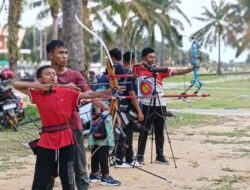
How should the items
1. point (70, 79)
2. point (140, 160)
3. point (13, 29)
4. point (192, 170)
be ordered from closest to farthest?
point (70, 79), point (192, 170), point (140, 160), point (13, 29)

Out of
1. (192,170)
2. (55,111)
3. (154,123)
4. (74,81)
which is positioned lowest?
(192,170)

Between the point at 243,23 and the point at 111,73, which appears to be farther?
the point at 243,23

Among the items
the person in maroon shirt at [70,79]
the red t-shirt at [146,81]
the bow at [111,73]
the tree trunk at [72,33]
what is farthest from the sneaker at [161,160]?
the tree trunk at [72,33]

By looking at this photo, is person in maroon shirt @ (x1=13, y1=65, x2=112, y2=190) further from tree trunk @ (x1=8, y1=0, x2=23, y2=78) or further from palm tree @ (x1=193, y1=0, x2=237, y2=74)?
palm tree @ (x1=193, y1=0, x2=237, y2=74)

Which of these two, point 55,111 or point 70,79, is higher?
point 70,79

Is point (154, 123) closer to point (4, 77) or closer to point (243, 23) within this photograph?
point (4, 77)

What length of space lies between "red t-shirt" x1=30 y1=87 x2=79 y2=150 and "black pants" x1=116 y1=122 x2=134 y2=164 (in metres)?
2.78

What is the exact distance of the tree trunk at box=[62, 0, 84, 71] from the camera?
13312 millimetres

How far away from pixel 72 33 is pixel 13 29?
12.8 meters

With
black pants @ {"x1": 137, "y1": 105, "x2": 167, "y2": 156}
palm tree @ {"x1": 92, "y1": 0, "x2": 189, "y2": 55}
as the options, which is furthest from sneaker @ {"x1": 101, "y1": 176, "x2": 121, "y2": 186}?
palm tree @ {"x1": 92, "y1": 0, "x2": 189, "y2": 55}

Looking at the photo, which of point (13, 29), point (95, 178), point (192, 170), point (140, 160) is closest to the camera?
point (95, 178)

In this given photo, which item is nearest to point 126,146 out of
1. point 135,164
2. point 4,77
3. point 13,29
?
point 135,164

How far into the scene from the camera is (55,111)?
5.37 meters

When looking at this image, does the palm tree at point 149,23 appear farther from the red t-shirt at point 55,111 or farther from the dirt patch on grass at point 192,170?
the red t-shirt at point 55,111
